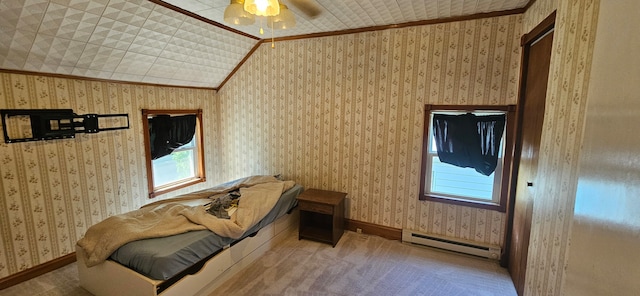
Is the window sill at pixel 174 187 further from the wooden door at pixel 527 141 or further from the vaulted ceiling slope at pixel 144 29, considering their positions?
the wooden door at pixel 527 141

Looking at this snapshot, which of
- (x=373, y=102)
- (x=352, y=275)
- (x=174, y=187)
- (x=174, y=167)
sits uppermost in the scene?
(x=373, y=102)

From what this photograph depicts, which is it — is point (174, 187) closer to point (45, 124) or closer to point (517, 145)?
point (45, 124)

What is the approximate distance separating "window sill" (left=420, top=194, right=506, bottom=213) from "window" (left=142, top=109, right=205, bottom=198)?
10.6 feet

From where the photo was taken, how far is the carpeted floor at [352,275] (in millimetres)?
2400

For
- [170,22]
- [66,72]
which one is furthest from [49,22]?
[170,22]

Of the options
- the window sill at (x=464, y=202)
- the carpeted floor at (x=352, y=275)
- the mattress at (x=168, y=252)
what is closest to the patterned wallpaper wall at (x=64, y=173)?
the carpeted floor at (x=352, y=275)

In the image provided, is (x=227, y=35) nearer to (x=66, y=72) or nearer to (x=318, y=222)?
(x=66, y=72)

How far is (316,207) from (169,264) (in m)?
1.61

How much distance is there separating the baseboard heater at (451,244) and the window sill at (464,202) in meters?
0.39

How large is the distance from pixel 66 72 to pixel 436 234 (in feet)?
13.4

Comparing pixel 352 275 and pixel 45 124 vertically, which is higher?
pixel 45 124

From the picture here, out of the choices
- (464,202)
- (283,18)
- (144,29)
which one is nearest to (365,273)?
(464,202)

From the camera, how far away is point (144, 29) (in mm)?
2559

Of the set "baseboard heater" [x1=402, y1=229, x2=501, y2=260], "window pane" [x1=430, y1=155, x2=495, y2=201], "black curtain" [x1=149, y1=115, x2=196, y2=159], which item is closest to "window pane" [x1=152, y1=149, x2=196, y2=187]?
"black curtain" [x1=149, y1=115, x2=196, y2=159]
